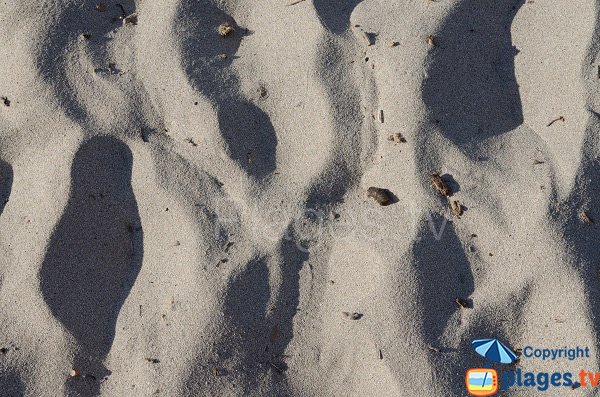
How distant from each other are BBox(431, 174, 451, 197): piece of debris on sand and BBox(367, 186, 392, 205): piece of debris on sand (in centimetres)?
16

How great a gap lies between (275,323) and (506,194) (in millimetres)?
923

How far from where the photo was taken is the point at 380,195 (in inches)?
78.7

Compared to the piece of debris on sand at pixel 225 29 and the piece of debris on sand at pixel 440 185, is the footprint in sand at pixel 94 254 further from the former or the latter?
the piece of debris on sand at pixel 440 185

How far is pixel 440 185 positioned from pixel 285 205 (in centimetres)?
54

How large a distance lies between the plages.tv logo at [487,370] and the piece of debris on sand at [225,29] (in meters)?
1.40

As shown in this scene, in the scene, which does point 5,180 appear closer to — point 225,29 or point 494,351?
Result: point 225,29

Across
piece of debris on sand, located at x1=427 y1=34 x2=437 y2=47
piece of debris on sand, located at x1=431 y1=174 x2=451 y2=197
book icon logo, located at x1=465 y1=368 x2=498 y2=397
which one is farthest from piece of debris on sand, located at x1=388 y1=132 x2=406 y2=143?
book icon logo, located at x1=465 y1=368 x2=498 y2=397

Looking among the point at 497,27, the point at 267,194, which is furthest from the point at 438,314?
the point at 497,27

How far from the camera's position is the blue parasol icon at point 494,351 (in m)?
1.99

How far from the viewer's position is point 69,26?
81.7 inches

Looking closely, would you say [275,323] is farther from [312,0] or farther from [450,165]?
[312,0]

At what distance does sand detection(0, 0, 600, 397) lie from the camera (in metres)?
1.98

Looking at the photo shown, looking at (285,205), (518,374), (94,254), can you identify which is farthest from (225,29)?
(518,374)

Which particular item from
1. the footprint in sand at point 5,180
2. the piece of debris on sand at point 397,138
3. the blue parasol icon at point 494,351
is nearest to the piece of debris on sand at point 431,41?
A: the piece of debris on sand at point 397,138
